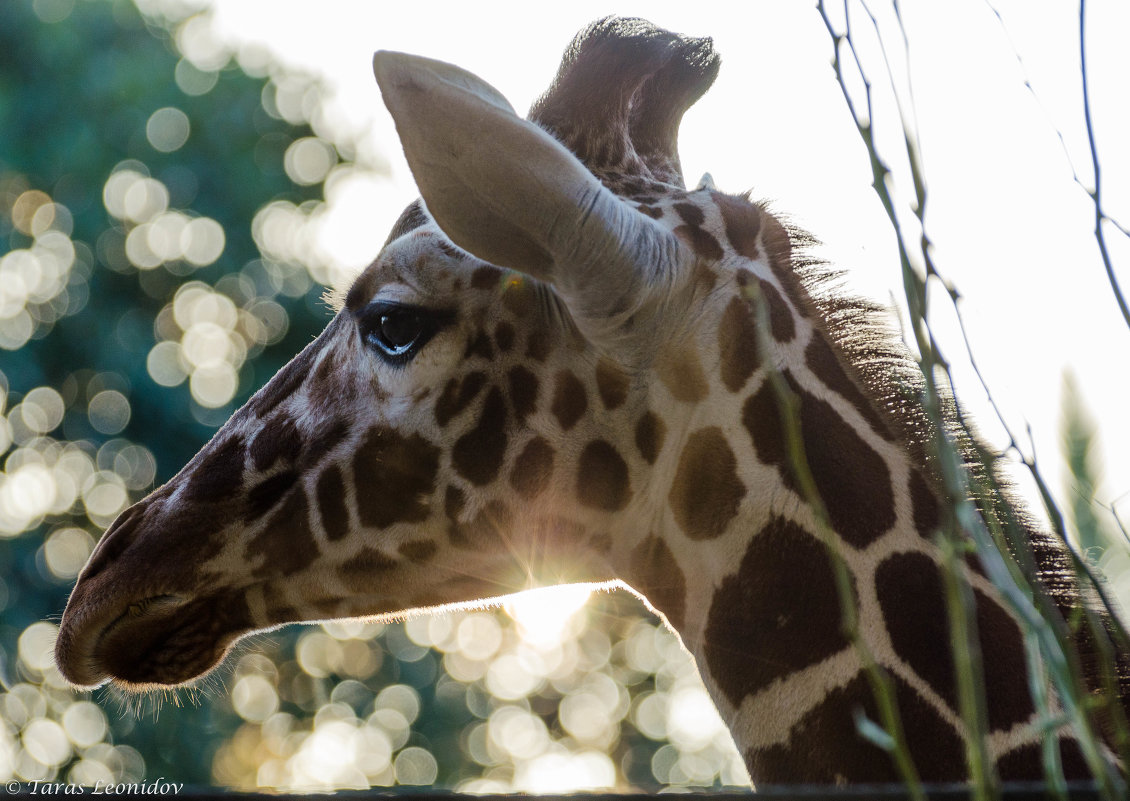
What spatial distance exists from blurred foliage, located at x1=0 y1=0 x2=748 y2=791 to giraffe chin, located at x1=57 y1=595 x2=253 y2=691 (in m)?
8.36

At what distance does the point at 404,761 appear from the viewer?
1539cm

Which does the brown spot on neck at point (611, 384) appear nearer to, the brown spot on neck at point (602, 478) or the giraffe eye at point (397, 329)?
the brown spot on neck at point (602, 478)

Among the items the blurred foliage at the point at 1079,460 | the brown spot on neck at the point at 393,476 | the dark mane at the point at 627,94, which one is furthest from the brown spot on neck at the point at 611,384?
the blurred foliage at the point at 1079,460

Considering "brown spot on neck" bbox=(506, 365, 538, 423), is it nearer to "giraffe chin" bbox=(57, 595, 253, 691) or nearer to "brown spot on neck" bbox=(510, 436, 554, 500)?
"brown spot on neck" bbox=(510, 436, 554, 500)

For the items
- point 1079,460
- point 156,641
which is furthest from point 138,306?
point 1079,460

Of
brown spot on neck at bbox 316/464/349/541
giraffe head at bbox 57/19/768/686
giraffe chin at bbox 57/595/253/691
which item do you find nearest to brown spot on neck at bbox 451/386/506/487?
giraffe head at bbox 57/19/768/686

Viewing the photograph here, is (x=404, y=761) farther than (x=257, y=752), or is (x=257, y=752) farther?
(x=404, y=761)

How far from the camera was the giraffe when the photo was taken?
181 centimetres

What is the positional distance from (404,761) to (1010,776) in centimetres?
1474

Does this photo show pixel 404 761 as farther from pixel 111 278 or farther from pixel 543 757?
pixel 111 278

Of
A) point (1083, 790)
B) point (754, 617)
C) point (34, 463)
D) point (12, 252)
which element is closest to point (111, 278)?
point (12, 252)

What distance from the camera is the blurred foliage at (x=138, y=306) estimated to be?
11.6 m

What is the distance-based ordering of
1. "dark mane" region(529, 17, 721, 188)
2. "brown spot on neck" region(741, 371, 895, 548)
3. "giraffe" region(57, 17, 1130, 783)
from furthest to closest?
"dark mane" region(529, 17, 721, 188)
"brown spot on neck" region(741, 371, 895, 548)
"giraffe" region(57, 17, 1130, 783)

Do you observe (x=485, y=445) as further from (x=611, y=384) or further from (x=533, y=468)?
(x=611, y=384)
